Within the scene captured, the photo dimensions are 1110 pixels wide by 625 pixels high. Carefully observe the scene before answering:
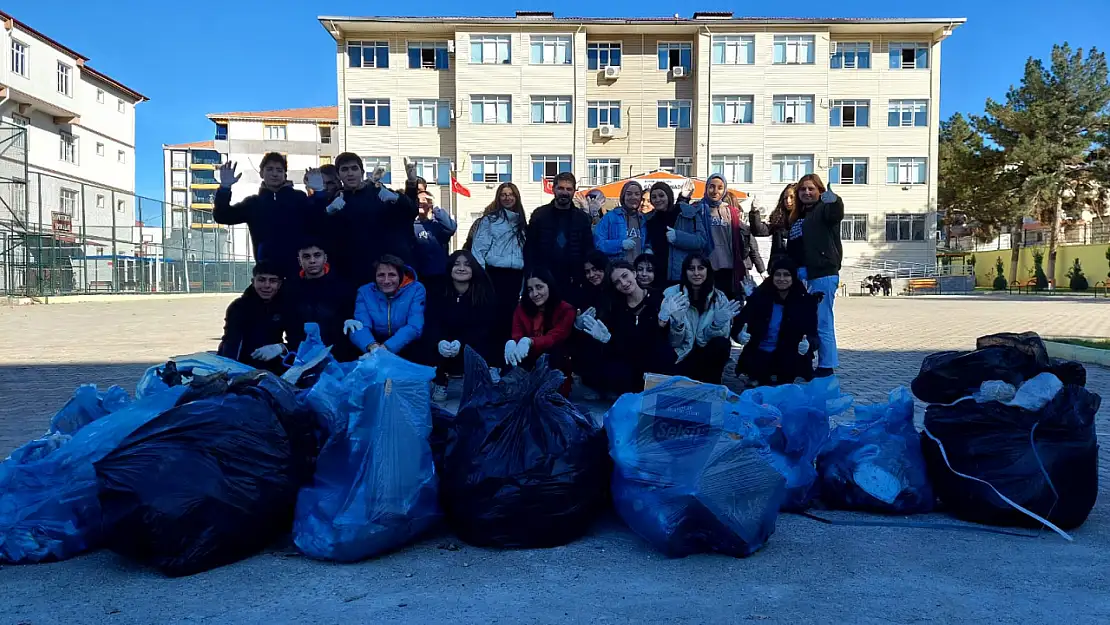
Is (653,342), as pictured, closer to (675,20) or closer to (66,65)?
(675,20)

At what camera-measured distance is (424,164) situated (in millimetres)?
35688

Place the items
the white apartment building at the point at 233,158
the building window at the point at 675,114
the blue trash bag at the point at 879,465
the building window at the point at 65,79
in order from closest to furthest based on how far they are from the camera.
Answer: the blue trash bag at the point at 879,465 < the white apartment building at the point at 233,158 < the building window at the point at 675,114 < the building window at the point at 65,79

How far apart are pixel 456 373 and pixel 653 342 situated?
1745 millimetres

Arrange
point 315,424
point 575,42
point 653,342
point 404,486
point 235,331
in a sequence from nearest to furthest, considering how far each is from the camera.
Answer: point 404,486 < point 315,424 < point 235,331 < point 653,342 < point 575,42

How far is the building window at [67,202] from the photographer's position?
2303 cm

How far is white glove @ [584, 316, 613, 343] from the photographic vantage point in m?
5.68

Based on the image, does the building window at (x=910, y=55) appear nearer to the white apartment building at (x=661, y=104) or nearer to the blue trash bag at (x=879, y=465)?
the white apartment building at (x=661, y=104)

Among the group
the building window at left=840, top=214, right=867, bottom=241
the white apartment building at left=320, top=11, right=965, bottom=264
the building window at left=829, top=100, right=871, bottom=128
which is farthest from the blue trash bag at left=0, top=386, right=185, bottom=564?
the building window at left=829, top=100, right=871, bottom=128

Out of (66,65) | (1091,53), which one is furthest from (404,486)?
(1091,53)

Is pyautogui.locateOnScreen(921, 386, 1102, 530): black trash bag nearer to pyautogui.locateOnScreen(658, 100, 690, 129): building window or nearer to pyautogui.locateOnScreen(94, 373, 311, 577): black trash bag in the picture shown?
pyautogui.locateOnScreen(94, 373, 311, 577): black trash bag

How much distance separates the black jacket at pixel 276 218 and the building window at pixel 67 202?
20.9 m

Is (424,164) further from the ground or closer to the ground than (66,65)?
closer to the ground

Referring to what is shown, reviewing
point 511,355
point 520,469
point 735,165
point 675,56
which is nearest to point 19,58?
point 675,56

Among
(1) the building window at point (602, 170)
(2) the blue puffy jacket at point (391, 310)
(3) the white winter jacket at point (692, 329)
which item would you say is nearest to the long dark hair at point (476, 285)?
(2) the blue puffy jacket at point (391, 310)
